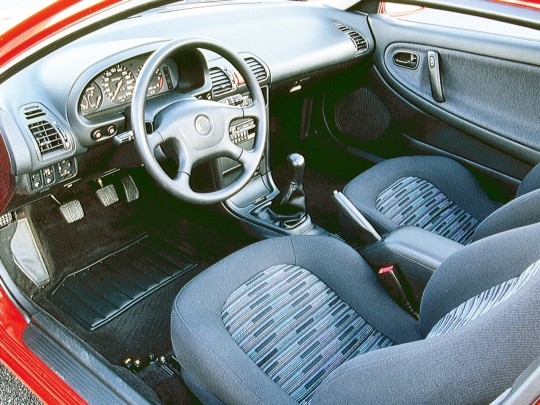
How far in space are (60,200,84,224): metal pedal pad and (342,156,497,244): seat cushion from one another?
0.96 meters

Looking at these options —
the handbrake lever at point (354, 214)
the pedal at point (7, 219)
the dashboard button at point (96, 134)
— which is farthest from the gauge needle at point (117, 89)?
the handbrake lever at point (354, 214)

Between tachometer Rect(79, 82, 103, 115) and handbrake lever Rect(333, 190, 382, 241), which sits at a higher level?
tachometer Rect(79, 82, 103, 115)

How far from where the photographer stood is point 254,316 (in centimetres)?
148

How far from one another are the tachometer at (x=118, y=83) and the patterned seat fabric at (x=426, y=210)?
2.89 feet

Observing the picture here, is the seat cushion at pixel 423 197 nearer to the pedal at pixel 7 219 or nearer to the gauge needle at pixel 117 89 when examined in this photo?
the gauge needle at pixel 117 89

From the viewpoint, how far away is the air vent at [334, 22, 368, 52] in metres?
2.53

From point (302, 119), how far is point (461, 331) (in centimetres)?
204

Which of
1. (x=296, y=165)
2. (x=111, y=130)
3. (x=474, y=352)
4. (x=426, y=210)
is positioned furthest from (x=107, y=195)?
(x=474, y=352)

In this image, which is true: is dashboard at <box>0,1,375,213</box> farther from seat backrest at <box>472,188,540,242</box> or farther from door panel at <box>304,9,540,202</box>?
seat backrest at <box>472,188,540,242</box>

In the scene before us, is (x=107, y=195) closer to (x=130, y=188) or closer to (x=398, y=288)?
(x=130, y=188)

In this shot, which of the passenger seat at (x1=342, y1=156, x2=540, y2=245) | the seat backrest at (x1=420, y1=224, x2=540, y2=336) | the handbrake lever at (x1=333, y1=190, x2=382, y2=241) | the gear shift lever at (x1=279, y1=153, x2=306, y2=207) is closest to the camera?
the seat backrest at (x1=420, y1=224, x2=540, y2=336)

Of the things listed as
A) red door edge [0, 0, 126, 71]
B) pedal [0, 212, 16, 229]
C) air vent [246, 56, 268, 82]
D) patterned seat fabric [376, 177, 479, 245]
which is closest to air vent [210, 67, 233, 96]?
air vent [246, 56, 268, 82]

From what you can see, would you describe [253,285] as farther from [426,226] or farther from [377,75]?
[377,75]

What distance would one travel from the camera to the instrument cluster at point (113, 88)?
5.47 ft
